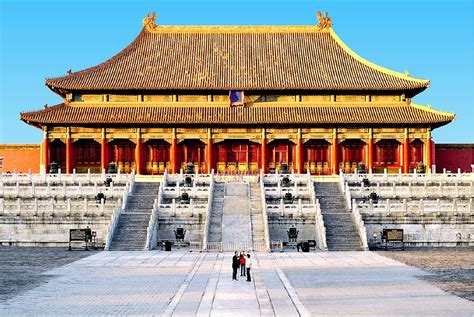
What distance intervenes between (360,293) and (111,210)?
24.1 meters

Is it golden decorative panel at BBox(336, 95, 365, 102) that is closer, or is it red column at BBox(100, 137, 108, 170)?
red column at BBox(100, 137, 108, 170)

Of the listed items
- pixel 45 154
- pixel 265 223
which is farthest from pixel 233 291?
pixel 45 154

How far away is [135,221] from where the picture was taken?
46.3m

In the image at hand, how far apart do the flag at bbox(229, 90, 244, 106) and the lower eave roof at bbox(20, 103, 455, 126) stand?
576 millimetres

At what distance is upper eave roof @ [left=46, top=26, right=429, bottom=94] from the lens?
72000 mm

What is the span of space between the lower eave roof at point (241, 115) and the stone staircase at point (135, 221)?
56.1 feet

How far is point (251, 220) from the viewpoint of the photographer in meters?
46.7

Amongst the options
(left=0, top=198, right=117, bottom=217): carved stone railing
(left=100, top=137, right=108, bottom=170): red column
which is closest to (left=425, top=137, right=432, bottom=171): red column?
(left=100, top=137, right=108, bottom=170): red column

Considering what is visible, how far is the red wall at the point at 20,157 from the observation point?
73.8m

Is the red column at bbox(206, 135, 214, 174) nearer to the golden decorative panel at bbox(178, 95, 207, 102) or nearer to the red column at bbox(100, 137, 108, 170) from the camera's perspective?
the golden decorative panel at bbox(178, 95, 207, 102)

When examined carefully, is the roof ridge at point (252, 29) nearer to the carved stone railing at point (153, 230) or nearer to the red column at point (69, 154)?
the red column at point (69, 154)

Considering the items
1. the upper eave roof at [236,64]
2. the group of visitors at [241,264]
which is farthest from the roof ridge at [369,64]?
the group of visitors at [241,264]

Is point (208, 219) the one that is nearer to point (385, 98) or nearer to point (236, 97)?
A: point (236, 97)

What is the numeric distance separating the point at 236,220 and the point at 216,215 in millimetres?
1464
